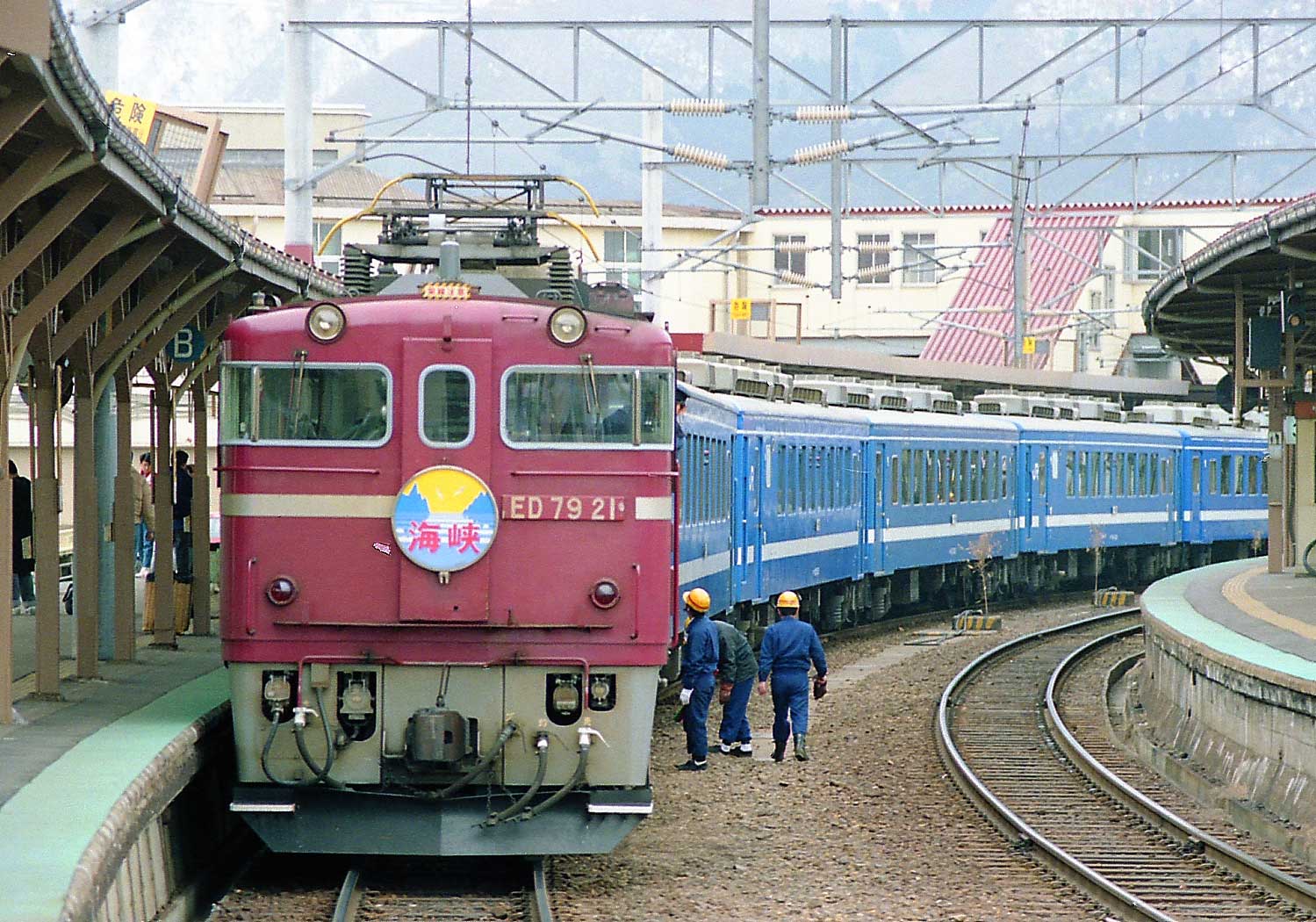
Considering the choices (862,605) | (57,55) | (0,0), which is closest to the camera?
(0,0)

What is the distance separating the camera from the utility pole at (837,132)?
63.8 feet

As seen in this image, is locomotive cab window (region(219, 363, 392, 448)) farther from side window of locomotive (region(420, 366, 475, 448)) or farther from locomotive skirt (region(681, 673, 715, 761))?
locomotive skirt (region(681, 673, 715, 761))

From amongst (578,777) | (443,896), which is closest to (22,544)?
(443,896)

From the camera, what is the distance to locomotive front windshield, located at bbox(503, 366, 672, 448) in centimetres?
973

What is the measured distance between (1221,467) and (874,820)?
25306 mm

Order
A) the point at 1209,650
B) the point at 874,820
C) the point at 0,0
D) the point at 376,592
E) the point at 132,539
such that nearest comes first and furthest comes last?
the point at 0,0 → the point at 376,592 → the point at 874,820 → the point at 1209,650 → the point at 132,539

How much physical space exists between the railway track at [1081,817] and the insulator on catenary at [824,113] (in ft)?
17.4

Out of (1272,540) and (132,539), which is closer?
(132,539)

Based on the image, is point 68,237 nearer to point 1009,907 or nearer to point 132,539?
point 132,539

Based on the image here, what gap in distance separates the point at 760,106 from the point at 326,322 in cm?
946

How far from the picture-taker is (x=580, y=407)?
979 cm

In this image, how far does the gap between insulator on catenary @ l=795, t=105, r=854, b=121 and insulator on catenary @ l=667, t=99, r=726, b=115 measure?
2.32ft

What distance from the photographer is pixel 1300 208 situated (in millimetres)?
15273

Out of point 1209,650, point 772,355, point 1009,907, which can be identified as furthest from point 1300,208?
point 772,355
